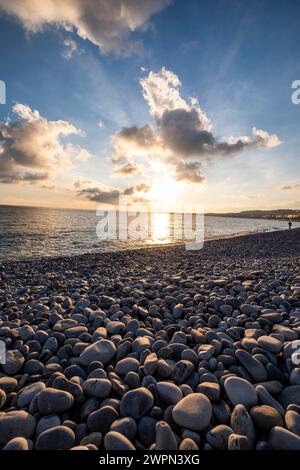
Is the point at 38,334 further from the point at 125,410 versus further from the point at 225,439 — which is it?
the point at 225,439

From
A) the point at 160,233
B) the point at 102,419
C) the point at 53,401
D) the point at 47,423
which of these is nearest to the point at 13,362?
the point at 53,401

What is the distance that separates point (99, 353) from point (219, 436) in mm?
1567

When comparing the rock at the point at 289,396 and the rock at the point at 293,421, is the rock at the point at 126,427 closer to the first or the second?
the rock at the point at 293,421

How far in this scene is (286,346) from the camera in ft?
8.84

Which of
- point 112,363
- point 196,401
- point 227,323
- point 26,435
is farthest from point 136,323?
point 26,435

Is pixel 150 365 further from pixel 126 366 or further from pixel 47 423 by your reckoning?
pixel 47 423

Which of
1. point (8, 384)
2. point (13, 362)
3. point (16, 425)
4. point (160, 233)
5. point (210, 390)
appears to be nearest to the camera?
point (16, 425)

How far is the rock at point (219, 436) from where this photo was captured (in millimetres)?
1606

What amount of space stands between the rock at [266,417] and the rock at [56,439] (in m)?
1.46

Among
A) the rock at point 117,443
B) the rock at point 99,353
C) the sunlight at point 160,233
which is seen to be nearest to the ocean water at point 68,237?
the sunlight at point 160,233

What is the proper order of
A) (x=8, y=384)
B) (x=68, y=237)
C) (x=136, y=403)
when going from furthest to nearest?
1. (x=68, y=237)
2. (x=8, y=384)
3. (x=136, y=403)

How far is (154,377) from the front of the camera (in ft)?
7.75

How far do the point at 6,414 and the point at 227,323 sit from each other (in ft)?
9.75

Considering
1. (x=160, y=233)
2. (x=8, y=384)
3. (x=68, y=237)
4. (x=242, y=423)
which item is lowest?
(x=8, y=384)
